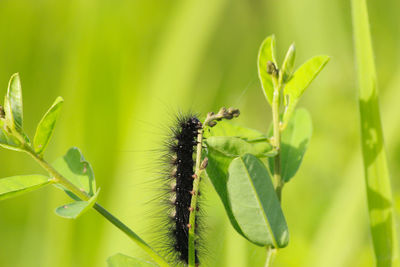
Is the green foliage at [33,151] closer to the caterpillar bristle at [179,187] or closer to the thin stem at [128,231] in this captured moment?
the thin stem at [128,231]

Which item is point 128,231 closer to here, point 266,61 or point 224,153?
point 224,153

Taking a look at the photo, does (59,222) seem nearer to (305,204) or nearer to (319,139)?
(305,204)

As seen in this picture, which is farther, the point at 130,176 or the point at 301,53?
the point at 301,53

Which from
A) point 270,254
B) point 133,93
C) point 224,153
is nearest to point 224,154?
point 224,153

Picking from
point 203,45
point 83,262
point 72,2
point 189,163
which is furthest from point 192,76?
point 189,163

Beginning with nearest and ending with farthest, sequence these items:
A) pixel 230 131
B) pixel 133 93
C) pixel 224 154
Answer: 1. pixel 224 154
2. pixel 230 131
3. pixel 133 93

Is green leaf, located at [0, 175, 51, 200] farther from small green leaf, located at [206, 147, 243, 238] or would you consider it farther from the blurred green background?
the blurred green background
